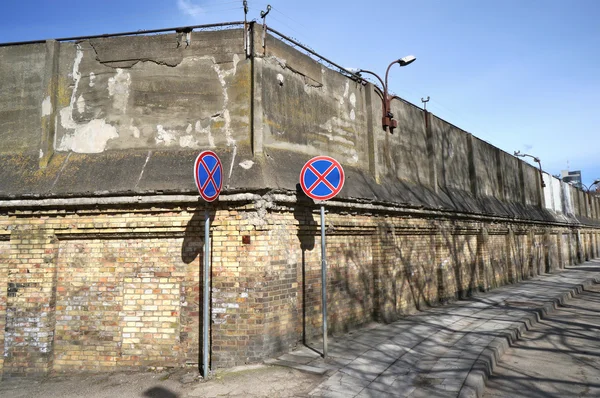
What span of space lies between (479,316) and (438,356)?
4.04 meters

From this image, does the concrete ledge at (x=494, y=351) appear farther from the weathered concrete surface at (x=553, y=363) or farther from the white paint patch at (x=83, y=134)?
the white paint patch at (x=83, y=134)

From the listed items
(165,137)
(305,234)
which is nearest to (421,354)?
(305,234)

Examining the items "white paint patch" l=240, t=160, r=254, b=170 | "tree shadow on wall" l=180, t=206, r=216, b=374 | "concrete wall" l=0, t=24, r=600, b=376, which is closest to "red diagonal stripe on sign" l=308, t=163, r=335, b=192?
"concrete wall" l=0, t=24, r=600, b=376

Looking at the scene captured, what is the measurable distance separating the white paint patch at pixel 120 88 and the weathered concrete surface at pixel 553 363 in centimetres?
754

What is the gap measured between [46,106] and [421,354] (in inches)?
321

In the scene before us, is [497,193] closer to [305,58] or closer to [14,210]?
[305,58]

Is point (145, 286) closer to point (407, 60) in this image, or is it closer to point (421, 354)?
point (421, 354)

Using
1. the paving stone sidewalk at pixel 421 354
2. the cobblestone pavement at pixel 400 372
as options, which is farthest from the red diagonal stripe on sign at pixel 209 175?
the paving stone sidewalk at pixel 421 354

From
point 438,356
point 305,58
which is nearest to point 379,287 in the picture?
point 438,356

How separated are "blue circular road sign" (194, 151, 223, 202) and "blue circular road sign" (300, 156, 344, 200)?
1418 mm

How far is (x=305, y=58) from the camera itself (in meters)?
8.00

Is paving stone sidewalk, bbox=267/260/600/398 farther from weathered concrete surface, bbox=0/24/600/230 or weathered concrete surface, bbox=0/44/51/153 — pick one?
weathered concrete surface, bbox=0/44/51/153

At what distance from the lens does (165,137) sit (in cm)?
684

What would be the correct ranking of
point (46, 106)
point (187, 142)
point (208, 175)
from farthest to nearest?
point (46, 106)
point (187, 142)
point (208, 175)
